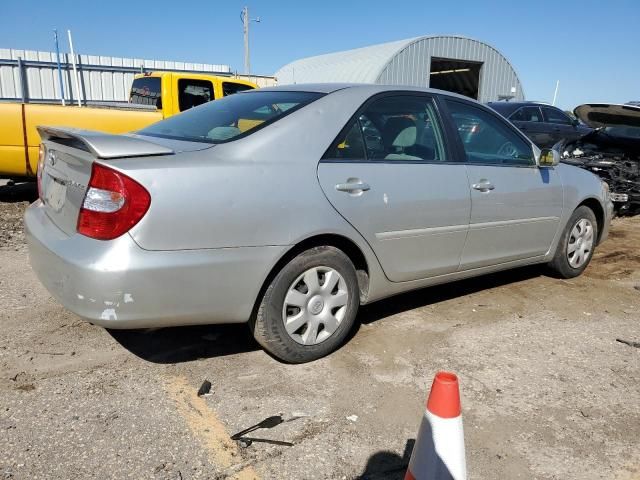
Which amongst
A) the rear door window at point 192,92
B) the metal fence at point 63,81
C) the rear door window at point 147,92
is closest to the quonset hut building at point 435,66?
the metal fence at point 63,81

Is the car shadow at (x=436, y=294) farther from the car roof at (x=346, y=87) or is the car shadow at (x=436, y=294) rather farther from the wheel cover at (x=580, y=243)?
the car roof at (x=346, y=87)

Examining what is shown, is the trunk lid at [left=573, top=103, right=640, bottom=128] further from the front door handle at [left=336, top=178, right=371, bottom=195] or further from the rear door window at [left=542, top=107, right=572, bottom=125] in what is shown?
the front door handle at [left=336, top=178, right=371, bottom=195]

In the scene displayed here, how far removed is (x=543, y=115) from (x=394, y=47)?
44.4 feet

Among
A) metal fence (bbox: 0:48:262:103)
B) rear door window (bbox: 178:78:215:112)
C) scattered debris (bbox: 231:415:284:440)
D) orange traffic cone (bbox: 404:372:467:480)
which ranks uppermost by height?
metal fence (bbox: 0:48:262:103)

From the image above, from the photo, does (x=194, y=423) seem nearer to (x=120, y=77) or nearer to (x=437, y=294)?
(x=437, y=294)

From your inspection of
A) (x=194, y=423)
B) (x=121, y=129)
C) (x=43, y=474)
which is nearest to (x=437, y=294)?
(x=194, y=423)

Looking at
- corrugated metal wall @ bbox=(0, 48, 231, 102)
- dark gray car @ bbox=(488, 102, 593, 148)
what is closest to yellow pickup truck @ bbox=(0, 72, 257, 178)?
dark gray car @ bbox=(488, 102, 593, 148)

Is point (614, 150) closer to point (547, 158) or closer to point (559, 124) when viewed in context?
point (559, 124)

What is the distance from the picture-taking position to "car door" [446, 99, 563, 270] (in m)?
3.84

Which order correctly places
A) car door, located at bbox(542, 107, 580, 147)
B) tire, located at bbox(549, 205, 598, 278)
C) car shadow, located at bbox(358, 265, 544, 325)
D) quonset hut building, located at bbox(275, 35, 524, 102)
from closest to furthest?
1. car shadow, located at bbox(358, 265, 544, 325)
2. tire, located at bbox(549, 205, 598, 278)
3. car door, located at bbox(542, 107, 580, 147)
4. quonset hut building, located at bbox(275, 35, 524, 102)

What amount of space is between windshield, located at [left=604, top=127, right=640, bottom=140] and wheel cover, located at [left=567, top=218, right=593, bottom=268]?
470cm

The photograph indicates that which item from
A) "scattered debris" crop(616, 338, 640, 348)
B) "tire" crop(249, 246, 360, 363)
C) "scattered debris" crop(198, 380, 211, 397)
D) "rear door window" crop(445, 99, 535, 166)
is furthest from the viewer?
"rear door window" crop(445, 99, 535, 166)

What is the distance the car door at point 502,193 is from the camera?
3.84 m

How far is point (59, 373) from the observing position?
2957 millimetres
